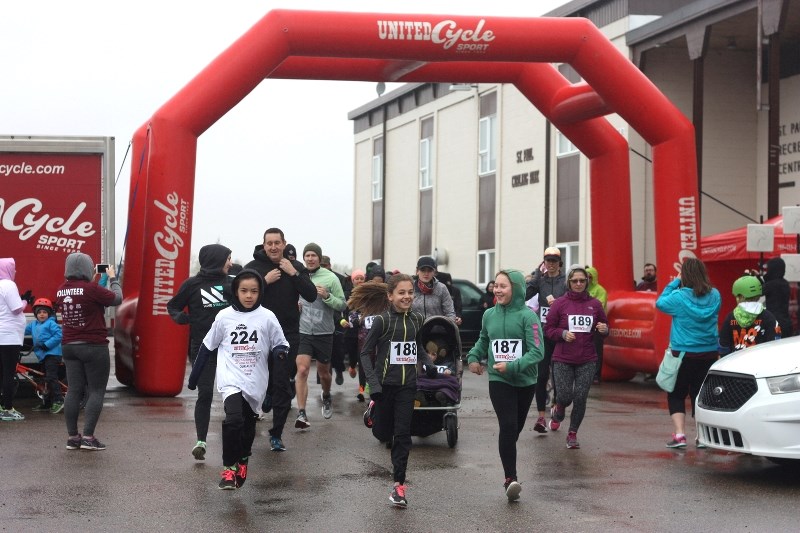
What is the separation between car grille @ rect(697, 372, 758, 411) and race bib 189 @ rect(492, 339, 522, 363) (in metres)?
1.98

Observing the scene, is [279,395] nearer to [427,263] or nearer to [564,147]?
[427,263]

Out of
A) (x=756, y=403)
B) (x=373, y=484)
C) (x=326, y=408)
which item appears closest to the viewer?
(x=373, y=484)

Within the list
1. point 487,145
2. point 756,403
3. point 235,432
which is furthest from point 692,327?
point 487,145

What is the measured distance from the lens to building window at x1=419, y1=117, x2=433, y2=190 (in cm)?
4228

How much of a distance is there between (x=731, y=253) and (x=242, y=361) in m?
11.3

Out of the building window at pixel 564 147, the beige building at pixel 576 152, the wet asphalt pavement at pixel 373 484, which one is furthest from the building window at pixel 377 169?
the wet asphalt pavement at pixel 373 484

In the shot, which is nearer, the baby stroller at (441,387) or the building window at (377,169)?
the baby stroller at (441,387)

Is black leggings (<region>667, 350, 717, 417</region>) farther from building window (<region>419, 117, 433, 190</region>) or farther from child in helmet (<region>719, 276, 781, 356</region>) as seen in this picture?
building window (<region>419, 117, 433, 190</region>)

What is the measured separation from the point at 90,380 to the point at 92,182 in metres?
5.28

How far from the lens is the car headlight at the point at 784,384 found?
9.02m

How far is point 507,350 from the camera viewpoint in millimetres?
8648

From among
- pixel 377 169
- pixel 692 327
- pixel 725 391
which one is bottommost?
pixel 725 391

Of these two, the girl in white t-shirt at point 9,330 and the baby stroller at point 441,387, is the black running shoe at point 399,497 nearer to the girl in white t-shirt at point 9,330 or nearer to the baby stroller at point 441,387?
the baby stroller at point 441,387

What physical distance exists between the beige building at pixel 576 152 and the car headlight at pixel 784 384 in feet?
42.4
